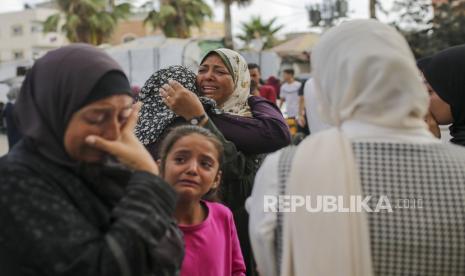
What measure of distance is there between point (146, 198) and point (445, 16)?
19.0 metres

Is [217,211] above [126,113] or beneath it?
beneath

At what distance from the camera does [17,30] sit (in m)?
51.9

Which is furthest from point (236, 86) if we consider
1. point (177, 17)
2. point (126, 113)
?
point (177, 17)

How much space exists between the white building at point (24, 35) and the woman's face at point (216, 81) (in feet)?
160

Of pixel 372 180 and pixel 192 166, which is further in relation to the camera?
pixel 192 166

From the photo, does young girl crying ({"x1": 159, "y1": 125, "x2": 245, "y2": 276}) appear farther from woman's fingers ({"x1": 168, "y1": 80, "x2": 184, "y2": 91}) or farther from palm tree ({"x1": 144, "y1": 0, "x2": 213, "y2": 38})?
palm tree ({"x1": 144, "y1": 0, "x2": 213, "y2": 38})

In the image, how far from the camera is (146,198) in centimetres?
149

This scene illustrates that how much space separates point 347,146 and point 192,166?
94 cm

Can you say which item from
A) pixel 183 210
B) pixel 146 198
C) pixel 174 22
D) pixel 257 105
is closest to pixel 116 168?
pixel 146 198

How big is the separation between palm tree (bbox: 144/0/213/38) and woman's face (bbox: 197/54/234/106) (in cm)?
2523

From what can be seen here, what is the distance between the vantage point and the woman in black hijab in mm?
1402

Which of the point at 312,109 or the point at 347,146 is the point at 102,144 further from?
the point at 312,109

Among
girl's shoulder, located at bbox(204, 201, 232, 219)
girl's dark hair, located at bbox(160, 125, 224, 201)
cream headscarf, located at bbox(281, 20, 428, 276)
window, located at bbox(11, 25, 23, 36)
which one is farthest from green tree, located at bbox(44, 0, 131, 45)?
cream headscarf, located at bbox(281, 20, 428, 276)

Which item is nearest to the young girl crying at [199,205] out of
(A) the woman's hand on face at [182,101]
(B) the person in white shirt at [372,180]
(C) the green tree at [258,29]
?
(A) the woman's hand on face at [182,101]
